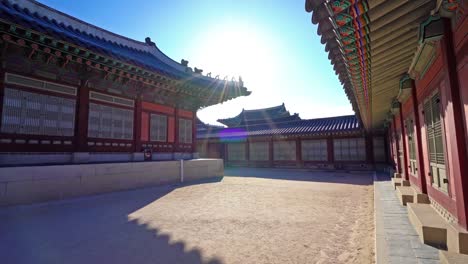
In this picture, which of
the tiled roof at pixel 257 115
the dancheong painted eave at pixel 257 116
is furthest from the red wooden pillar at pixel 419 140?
the tiled roof at pixel 257 115

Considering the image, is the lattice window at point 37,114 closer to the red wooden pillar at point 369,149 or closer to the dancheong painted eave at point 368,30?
the dancheong painted eave at point 368,30

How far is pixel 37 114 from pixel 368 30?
908 centimetres

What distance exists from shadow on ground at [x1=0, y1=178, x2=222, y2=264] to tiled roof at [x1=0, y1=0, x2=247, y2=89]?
459cm

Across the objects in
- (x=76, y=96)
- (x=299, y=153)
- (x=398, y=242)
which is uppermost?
(x=76, y=96)

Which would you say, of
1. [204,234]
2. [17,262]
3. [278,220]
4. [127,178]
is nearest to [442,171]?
[278,220]

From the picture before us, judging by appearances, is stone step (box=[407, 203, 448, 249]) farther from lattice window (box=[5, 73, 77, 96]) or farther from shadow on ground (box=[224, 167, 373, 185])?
lattice window (box=[5, 73, 77, 96])

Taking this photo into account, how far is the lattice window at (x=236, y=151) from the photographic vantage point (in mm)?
21797

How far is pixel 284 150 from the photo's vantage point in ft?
63.8

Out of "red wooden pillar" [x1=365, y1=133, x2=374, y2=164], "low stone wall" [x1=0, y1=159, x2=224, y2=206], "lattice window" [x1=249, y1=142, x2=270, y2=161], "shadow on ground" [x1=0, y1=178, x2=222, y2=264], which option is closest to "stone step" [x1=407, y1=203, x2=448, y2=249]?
"shadow on ground" [x1=0, y1=178, x2=222, y2=264]

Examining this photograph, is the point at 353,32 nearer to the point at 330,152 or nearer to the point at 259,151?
the point at 330,152

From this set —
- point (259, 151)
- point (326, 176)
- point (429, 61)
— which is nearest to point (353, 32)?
point (429, 61)

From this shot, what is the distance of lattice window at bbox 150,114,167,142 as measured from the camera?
11.1m

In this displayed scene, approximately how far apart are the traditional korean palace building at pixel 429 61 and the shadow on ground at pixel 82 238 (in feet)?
10.1

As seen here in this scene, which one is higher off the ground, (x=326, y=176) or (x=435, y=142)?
(x=435, y=142)
